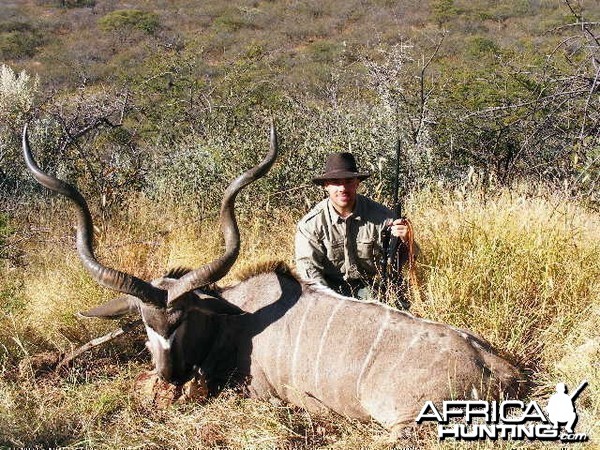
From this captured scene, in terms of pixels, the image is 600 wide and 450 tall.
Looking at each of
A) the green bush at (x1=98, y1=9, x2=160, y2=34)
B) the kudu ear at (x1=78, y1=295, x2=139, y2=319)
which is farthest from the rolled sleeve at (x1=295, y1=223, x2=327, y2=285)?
the green bush at (x1=98, y1=9, x2=160, y2=34)

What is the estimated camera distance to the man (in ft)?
12.0

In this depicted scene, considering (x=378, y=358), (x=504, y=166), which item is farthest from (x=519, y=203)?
(x=378, y=358)

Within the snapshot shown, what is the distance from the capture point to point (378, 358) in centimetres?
268

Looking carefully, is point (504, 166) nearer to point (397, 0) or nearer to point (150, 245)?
point (150, 245)

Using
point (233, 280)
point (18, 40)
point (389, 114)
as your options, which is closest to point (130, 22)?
point (18, 40)

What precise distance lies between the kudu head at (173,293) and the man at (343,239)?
2.24 ft

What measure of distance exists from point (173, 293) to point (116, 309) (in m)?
0.41

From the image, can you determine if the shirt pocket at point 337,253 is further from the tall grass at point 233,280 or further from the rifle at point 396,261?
the tall grass at point 233,280

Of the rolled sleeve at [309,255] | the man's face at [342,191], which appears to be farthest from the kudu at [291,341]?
the man's face at [342,191]

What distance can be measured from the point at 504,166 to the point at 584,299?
9.83 feet

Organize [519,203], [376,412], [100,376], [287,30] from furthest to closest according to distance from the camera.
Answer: [287,30]
[519,203]
[100,376]
[376,412]

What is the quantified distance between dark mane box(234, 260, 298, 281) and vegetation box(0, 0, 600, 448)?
1.98ft

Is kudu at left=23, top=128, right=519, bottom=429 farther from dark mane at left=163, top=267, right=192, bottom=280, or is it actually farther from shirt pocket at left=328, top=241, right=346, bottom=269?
shirt pocket at left=328, top=241, right=346, bottom=269

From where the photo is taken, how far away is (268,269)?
133 inches
